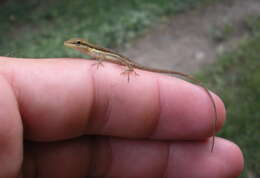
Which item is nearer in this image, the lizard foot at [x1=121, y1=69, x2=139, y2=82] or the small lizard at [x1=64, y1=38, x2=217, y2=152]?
the lizard foot at [x1=121, y1=69, x2=139, y2=82]

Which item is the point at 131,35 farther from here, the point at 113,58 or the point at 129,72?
the point at 129,72

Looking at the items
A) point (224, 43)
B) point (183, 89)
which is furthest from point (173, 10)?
point (183, 89)

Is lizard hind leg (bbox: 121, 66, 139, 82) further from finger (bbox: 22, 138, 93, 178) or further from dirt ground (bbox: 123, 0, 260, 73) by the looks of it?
dirt ground (bbox: 123, 0, 260, 73)

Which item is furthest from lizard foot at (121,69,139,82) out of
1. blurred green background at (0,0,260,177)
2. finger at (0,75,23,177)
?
blurred green background at (0,0,260,177)

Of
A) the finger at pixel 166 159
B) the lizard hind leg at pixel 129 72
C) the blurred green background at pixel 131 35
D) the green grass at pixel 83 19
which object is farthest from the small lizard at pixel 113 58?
the green grass at pixel 83 19

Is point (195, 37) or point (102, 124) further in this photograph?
point (195, 37)

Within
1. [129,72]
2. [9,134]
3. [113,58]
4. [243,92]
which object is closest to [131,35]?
[243,92]

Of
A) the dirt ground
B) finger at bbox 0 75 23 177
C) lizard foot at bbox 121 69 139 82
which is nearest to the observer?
finger at bbox 0 75 23 177
